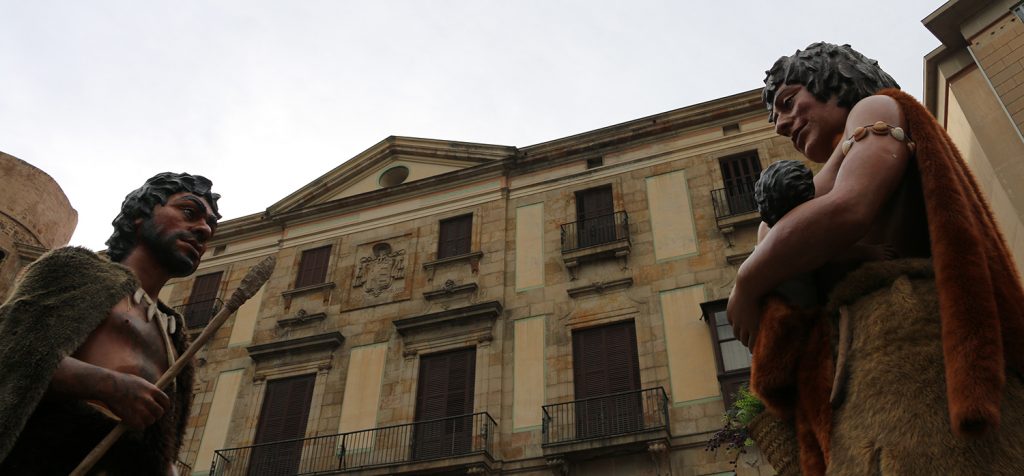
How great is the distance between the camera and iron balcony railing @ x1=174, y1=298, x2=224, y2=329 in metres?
18.2

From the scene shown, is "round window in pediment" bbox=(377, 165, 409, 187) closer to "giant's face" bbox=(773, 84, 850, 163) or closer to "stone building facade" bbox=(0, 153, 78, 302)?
"stone building facade" bbox=(0, 153, 78, 302)

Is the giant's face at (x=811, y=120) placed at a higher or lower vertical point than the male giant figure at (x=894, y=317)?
higher

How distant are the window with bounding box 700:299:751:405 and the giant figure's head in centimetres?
1078

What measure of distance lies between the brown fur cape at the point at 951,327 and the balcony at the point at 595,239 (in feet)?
42.4

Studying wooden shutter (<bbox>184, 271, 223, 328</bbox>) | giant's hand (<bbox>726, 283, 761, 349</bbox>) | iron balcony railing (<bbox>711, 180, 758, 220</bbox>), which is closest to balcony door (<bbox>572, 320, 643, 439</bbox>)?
iron balcony railing (<bbox>711, 180, 758, 220</bbox>)

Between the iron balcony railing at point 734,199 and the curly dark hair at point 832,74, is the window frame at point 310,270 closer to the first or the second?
the iron balcony railing at point 734,199

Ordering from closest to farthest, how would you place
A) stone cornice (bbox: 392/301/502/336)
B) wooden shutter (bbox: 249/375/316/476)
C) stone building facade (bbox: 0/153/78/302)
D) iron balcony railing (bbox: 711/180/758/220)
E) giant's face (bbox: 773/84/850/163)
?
giant's face (bbox: 773/84/850/163) < wooden shutter (bbox: 249/375/316/476) < iron balcony railing (bbox: 711/180/758/220) < stone cornice (bbox: 392/301/502/336) < stone building facade (bbox: 0/153/78/302)

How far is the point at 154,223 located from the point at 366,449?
11.9 metres

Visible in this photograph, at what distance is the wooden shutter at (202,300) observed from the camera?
18297 millimetres

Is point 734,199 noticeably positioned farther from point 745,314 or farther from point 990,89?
point 745,314

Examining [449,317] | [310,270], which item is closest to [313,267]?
[310,270]

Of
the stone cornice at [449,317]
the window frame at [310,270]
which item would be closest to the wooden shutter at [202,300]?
the window frame at [310,270]

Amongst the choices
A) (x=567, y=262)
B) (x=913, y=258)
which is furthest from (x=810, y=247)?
(x=567, y=262)

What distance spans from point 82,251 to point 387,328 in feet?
44.6
